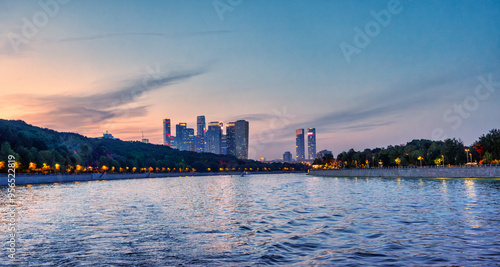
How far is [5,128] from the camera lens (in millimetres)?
→ 149750

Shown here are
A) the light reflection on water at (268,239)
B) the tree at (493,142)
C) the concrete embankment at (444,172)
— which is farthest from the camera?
the tree at (493,142)

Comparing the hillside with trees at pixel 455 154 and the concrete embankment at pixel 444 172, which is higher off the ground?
the hillside with trees at pixel 455 154

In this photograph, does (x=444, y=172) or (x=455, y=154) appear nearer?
(x=444, y=172)

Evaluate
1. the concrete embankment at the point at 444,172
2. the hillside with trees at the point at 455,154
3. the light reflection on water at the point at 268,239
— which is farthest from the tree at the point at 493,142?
the light reflection on water at the point at 268,239

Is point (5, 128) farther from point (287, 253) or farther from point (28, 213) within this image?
point (287, 253)

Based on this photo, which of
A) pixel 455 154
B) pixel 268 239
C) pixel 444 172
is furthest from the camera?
pixel 455 154

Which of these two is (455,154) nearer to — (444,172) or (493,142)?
(493,142)

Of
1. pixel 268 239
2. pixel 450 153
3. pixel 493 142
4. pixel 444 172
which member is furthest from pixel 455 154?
pixel 268 239

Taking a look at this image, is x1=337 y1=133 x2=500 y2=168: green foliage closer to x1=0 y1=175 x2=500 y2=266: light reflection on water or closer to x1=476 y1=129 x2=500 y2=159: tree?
x1=476 y1=129 x2=500 y2=159: tree

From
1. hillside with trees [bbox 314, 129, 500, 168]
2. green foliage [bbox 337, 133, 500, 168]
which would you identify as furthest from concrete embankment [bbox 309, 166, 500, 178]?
green foliage [bbox 337, 133, 500, 168]

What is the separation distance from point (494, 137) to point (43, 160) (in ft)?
515

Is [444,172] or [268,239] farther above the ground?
[444,172]

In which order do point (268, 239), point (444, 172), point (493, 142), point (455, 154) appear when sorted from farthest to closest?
point (455, 154)
point (493, 142)
point (444, 172)
point (268, 239)

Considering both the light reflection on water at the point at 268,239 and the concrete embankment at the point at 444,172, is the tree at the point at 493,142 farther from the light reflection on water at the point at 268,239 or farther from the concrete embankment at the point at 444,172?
the light reflection on water at the point at 268,239
